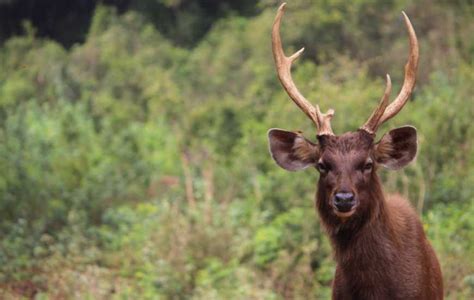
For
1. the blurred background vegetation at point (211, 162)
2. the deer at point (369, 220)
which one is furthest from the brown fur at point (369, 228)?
the blurred background vegetation at point (211, 162)

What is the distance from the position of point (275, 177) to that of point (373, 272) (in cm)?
584

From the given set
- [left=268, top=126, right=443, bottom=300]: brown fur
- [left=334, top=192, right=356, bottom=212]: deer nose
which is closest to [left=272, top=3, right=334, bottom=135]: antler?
[left=268, top=126, right=443, bottom=300]: brown fur

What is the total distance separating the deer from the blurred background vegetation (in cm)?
279

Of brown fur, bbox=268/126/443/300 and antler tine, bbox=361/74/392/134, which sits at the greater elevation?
antler tine, bbox=361/74/392/134

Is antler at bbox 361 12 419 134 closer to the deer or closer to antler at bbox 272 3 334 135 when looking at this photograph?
the deer

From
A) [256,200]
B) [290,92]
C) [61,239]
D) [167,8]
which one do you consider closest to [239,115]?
[256,200]

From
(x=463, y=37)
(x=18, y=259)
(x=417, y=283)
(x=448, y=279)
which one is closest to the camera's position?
(x=417, y=283)

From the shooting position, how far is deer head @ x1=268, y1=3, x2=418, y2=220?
6.88 m

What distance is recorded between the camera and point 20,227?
39.3 feet

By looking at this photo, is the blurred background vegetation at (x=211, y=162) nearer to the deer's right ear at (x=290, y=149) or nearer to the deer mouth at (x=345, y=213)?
the deer's right ear at (x=290, y=149)

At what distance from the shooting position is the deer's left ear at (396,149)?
724 cm

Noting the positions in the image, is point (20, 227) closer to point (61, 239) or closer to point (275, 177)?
point (61, 239)

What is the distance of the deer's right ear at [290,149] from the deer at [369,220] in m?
0.05

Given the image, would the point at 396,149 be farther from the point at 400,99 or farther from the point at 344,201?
the point at 344,201
